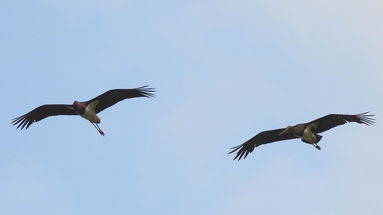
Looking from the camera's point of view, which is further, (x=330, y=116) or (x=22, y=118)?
(x=22, y=118)

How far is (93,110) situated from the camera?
3500 cm

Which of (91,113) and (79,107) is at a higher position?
(79,107)

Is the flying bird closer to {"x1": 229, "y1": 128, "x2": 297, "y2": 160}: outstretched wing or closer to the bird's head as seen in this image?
{"x1": 229, "y1": 128, "x2": 297, "y2": 160}: outstretched wing

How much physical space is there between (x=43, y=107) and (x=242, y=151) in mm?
6679

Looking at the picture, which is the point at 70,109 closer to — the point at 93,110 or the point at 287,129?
the point at 93,110

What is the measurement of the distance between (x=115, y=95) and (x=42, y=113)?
308 centimetres

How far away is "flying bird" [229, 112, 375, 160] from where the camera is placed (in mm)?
33875

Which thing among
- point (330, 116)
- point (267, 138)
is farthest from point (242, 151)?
point (330, 116)

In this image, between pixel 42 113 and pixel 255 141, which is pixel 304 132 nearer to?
pixel 255 141

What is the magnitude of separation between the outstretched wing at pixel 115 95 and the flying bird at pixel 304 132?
4.10 metres

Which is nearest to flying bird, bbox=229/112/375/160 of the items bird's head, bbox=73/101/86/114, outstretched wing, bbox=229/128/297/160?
outstretched wing, bbox=229/128/297/160

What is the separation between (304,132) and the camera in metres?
34.8

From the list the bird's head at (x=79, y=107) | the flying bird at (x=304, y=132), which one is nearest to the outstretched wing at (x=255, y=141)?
the flying bird at (x=304, y=132)

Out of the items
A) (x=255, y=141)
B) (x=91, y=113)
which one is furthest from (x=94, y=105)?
(x=255, y=141)
